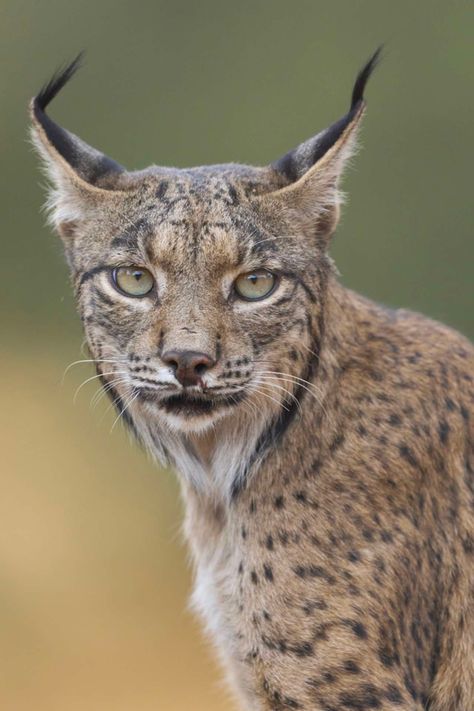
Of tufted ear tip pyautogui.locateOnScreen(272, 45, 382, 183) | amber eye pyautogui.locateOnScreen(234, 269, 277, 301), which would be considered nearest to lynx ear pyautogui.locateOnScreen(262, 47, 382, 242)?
tufted ear tip pyautogui.locateOnScreen(272, 45, 382, 183)

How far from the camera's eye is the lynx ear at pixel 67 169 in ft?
21.0

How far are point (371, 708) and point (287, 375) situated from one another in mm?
1238

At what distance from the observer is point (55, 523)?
1445cm

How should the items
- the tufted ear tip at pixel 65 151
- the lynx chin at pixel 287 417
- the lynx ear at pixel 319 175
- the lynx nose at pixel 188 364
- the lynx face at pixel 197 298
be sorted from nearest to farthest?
1. the lynx nose at pixel 188 364
2. the lynx face at pixel 197 298
3. the lynx chin at pixel 287 417
4. the lynx ear at pixel 319 175
5. the tufted ear tip at pixel 65 151

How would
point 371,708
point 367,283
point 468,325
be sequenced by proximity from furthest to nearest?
point 367,283 → point 468,325 → point 371,708

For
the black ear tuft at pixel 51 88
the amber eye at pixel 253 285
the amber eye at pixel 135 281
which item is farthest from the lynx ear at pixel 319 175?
the black ear tuft at pixel 51 88

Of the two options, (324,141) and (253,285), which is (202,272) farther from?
(324,141)

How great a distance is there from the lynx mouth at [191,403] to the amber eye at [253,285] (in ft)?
1.17

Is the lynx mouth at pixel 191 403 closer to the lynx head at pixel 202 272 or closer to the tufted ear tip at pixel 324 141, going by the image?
the lynx head at pixel 202 272

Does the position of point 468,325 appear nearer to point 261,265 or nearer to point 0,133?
point 0,133

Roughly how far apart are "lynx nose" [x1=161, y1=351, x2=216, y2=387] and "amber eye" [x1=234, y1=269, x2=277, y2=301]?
0.37 metres

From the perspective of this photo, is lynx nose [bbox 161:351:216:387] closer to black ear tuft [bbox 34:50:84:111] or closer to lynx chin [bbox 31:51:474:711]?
lynx chin [bbox 31:51:474:711]

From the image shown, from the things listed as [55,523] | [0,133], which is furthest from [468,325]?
[0,133]

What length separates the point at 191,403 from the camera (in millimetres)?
6117
